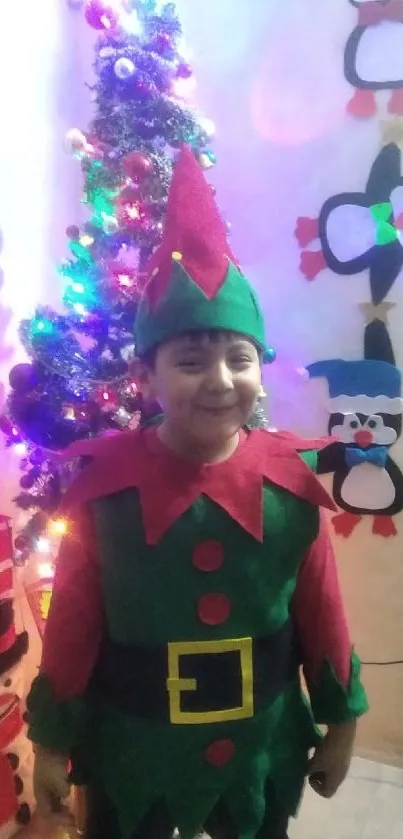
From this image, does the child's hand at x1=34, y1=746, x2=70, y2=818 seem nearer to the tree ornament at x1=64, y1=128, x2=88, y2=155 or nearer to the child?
the child

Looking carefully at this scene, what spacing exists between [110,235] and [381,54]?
69 centimetres

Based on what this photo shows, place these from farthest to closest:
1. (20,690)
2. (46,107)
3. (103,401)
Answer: (46,107) < (20,690) < (103,401)

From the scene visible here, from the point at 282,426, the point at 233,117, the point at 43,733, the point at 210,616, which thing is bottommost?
the point at 43,733

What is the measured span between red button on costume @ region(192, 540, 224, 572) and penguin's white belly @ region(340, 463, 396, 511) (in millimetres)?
768

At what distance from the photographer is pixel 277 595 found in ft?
3.22

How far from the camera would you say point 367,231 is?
158 centimetres

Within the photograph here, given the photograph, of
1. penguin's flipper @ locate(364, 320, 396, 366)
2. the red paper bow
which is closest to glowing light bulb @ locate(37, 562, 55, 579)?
penguin's flipper @ locate(364, 320, 396, 366)

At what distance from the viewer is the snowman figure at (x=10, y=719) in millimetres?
1406

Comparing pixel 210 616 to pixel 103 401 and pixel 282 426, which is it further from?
pixel 282 426

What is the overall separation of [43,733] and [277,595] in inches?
13.6

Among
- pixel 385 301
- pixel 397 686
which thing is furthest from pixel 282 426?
pixel 397 686

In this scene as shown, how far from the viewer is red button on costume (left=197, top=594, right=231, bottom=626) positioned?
940 millimetres

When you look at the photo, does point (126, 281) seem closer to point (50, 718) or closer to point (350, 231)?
point (350, 231)

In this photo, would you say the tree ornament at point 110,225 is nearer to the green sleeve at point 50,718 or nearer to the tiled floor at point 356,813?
the green sleeve at point 50,718
